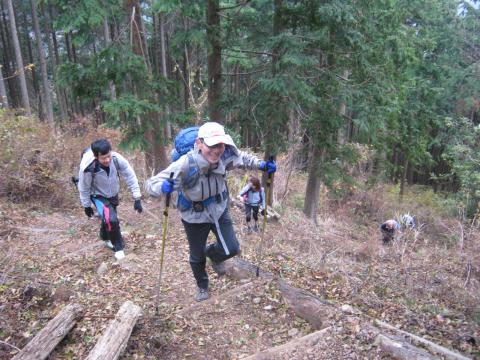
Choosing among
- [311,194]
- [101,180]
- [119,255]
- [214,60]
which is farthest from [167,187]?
[311,194]

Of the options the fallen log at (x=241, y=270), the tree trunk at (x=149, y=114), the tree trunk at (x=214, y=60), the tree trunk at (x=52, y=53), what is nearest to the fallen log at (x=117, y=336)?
the fallen log at (x=241, y=270)

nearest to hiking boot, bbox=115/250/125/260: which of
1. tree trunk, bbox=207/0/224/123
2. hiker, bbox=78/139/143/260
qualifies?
hiker, bbox=78/139/143/260

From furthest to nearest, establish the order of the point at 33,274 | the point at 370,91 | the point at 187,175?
the point at 370,91 → the point at 33,274 → the point at 187,175

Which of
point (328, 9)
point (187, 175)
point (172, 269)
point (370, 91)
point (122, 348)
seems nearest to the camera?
point (122, 348)

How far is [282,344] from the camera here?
410cm

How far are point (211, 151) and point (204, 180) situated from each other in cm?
37

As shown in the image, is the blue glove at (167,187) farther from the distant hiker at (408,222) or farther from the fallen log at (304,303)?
the distant hiker at (408,222)

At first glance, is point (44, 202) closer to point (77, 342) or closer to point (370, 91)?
point (77, 342)

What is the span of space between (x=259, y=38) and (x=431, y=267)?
6.34 metres

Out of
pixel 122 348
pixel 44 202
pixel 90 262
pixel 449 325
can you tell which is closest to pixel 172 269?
pixel 90 262

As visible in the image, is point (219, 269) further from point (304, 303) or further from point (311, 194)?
point (311, 194)

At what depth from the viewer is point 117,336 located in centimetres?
375

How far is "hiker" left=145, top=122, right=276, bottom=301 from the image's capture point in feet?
12.8

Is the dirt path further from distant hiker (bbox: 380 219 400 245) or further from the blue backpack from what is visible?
distant hiker (bbox: 380 219 400 245)
